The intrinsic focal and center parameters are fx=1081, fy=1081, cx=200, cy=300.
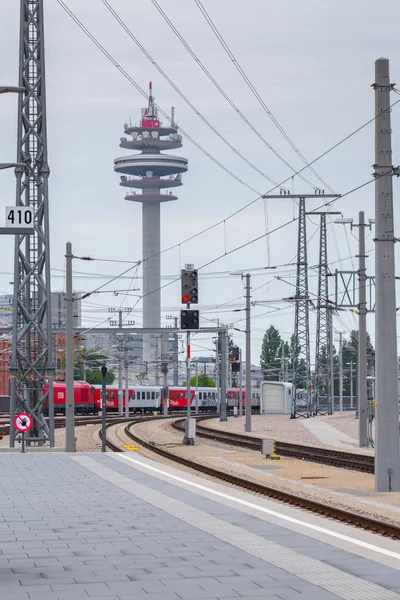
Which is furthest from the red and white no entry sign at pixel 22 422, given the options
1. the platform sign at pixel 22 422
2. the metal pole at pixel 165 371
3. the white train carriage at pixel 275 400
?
the white train carriage at pixel 275 400

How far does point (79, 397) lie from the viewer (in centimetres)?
9906

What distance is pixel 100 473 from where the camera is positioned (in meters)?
28.4

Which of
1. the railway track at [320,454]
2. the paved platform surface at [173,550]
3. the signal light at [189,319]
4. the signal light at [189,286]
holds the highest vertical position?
the signal light at [189,286]

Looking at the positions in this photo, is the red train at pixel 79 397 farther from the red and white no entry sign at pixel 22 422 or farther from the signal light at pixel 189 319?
the red and white no entry sign at pixel 22 422

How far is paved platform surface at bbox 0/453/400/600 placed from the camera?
1176cm

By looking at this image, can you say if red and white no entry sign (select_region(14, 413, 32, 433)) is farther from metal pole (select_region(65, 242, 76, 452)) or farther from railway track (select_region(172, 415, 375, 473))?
railway track (select_region(172, 415, 375, 473))

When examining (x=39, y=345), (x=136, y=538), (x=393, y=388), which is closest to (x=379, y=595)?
(x=136, y=538)

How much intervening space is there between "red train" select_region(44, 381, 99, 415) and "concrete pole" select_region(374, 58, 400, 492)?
6992 centimetres

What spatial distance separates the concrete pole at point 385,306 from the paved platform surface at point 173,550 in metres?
3.64

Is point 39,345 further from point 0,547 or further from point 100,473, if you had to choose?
point 0,547

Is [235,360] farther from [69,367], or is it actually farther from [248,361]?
[69,367]

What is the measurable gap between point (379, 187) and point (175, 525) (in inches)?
408

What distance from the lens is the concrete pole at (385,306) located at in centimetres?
2417

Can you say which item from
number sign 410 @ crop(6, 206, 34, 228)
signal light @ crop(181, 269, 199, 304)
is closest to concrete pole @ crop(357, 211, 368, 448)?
signal light @ crop(181, 269, 199, 304)
